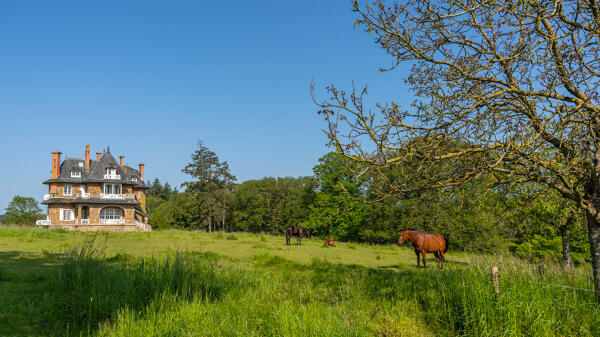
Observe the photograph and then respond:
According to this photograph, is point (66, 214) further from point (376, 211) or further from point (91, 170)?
point (376, 211)

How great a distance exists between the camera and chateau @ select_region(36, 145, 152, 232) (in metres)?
51.0

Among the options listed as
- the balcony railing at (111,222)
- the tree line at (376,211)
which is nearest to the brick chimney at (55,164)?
the balcony railing at (111,222)

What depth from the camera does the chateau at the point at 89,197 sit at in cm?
5100

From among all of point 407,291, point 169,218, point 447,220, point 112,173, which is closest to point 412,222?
point 447,220

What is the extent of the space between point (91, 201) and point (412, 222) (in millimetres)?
43651

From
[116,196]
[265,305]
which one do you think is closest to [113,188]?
[116,196]

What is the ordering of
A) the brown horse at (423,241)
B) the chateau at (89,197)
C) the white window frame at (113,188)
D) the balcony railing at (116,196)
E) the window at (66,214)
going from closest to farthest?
the brown horse at (423,241)
the chateau at (89,197)
the window at (66,214)
the balcony railing at (116,196)
the white window frame at (113,188)

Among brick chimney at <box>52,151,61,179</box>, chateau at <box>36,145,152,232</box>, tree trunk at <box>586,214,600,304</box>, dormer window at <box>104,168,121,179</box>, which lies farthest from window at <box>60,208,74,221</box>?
tree trunk at <box>586,214,600,304</box>

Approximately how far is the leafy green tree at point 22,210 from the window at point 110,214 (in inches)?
1511

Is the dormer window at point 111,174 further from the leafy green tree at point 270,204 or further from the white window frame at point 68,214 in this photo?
the leafy green tree at point 270,204

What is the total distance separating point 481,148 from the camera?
547 cm

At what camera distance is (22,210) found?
80625 millimetres

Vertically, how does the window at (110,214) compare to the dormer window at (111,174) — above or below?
below

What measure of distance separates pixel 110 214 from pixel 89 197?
381 centimetres
